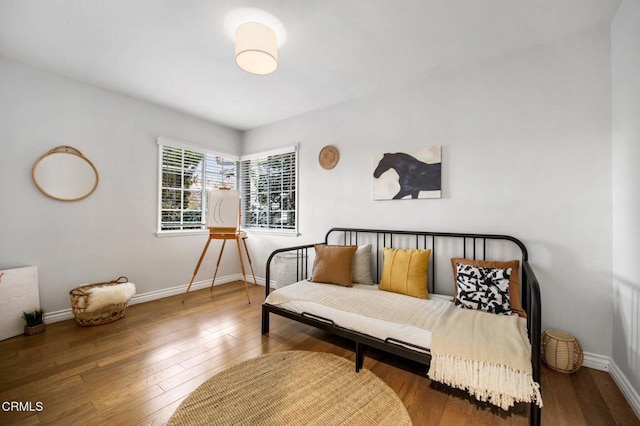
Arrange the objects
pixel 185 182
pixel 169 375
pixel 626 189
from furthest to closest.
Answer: pixel 185 182
pixel 169 375
pixel 626 189

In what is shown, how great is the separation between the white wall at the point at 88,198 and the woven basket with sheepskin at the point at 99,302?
0.99 ft

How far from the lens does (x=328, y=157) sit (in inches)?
133

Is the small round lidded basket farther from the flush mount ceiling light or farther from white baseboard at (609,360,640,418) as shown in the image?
the flush mount ceiling light

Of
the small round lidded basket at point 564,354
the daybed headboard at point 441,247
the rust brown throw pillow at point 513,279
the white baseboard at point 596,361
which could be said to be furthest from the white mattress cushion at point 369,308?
the white baseboard at point 596,361

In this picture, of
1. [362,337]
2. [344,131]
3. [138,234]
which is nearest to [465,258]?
[362,337]

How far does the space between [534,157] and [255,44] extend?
93.1 inches

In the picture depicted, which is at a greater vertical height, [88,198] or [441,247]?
[88,198]

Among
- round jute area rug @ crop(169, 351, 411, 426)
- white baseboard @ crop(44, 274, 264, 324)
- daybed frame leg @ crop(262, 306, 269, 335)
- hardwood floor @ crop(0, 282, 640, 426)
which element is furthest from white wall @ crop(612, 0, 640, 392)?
white baseboard @ crop(44, 274, 264, 324)

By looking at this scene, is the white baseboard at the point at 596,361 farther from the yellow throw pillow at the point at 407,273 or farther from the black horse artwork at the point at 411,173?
the black horse artwork at the point at 411,173

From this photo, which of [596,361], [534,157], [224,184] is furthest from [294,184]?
[596,361]

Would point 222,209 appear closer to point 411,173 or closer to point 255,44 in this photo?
point 255,44

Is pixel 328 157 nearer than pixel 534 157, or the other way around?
pixel 534 157

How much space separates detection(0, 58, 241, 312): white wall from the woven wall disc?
1.95 metres

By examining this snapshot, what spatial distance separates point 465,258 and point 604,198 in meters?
1.04
